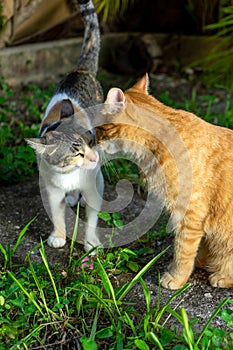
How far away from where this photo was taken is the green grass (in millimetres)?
2768

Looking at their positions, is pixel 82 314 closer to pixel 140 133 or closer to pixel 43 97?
pixel 140 133

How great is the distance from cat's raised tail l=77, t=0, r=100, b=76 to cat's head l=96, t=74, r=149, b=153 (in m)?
1.55

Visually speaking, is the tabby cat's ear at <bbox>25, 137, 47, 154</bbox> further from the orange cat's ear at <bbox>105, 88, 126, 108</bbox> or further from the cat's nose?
the orange cat's ear at <bbox>105, 88, 126, 108</bbox>

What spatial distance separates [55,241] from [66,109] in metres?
0.82

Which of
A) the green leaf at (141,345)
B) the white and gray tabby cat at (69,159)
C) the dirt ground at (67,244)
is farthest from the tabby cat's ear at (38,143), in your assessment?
the green leaf at (141,345)

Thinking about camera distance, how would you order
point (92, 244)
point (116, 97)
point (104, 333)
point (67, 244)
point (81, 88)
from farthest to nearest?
point (81, 88)
point (67, 244)
point (92, 244)
point (116, 97)
point (104, 333)

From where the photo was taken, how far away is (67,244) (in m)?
3.79

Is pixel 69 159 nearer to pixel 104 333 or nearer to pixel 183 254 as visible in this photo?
pixel 183 254

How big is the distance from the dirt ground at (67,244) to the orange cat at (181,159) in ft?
0.81

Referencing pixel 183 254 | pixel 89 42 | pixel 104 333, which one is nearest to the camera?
pixel 104 333

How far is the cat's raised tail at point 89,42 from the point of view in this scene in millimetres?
A: 4691

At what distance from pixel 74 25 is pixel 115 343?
447 centimetres

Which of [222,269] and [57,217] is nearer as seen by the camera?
[222,269]

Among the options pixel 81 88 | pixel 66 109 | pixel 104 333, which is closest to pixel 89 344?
pixel 104 333
